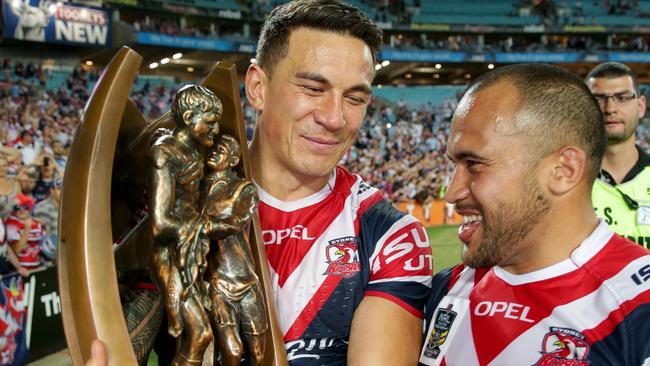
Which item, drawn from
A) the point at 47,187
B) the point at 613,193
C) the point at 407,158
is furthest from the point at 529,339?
the point at 407,158

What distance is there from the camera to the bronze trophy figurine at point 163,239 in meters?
1.26

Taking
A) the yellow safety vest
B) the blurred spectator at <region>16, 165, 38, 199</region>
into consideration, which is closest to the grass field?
the yellow safety vest

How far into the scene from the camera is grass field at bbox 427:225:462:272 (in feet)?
35.1

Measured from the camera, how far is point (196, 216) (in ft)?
4.45

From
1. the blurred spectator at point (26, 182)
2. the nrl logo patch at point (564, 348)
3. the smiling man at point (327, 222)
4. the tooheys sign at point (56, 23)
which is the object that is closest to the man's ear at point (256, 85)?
the smiling man at point (327, 222)

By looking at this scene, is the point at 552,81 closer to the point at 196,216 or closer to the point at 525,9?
the point at 196,216

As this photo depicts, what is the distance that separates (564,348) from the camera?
1.59m

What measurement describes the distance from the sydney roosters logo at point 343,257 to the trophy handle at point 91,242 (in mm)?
695

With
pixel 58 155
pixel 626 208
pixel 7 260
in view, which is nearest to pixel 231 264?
pixel 626 208

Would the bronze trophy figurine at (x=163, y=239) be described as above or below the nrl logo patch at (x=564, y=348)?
above

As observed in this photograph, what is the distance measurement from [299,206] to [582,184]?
81 centimetres

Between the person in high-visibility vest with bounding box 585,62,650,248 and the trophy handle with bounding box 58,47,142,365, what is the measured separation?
3.19 m

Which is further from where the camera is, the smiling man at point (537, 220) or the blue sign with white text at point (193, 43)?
the blue sign with white text at point (193, 43)

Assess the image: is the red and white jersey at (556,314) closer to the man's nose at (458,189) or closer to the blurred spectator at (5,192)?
the man's nose at (458,189)
